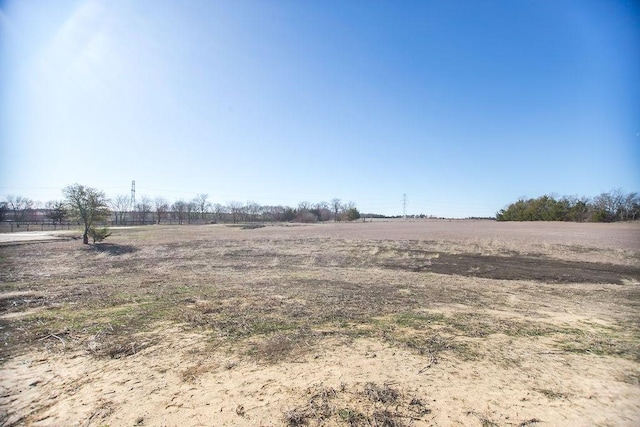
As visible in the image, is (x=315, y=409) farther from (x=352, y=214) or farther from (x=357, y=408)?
(x=352, y=214)

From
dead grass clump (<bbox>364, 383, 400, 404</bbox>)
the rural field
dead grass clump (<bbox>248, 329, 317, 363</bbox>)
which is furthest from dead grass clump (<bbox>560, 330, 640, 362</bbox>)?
dead grass clump (<bbox>248, 329, 317, 363</bbox>)

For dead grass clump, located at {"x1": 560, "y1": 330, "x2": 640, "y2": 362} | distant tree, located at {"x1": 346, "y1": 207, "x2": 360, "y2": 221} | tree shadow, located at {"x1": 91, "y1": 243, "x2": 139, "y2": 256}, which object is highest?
distant tree, located at {"x1": 346, "y1": 207, "x2": 360, "y2": 221}

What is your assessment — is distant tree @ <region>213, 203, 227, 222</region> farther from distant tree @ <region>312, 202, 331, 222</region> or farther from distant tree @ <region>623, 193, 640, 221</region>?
distant tree @ <region>623, 193, 640, 221</region>

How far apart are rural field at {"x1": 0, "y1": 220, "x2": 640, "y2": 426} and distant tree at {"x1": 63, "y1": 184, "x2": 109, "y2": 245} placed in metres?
22.8

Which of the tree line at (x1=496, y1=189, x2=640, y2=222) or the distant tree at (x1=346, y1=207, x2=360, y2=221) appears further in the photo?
the distant tree at (x1=346, y1=207, x2=360, y2=221)

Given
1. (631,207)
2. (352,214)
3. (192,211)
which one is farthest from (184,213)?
(631,207)

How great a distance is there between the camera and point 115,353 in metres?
5.71

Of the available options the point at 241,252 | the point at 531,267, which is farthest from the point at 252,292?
the point at 531,267

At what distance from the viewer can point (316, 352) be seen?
5805 millimetres

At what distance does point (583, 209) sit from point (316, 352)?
9140 centimetres

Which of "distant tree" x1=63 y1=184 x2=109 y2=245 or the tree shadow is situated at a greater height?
"distant tree" x1=63 y1=184 x2=109 y2=245

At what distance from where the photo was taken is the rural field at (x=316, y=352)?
405 cm

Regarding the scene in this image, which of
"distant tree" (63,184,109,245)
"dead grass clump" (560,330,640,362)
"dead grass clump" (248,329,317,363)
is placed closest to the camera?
"dead grass clump" (248,329,317,363)

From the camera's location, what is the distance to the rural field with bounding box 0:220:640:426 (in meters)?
4.05
